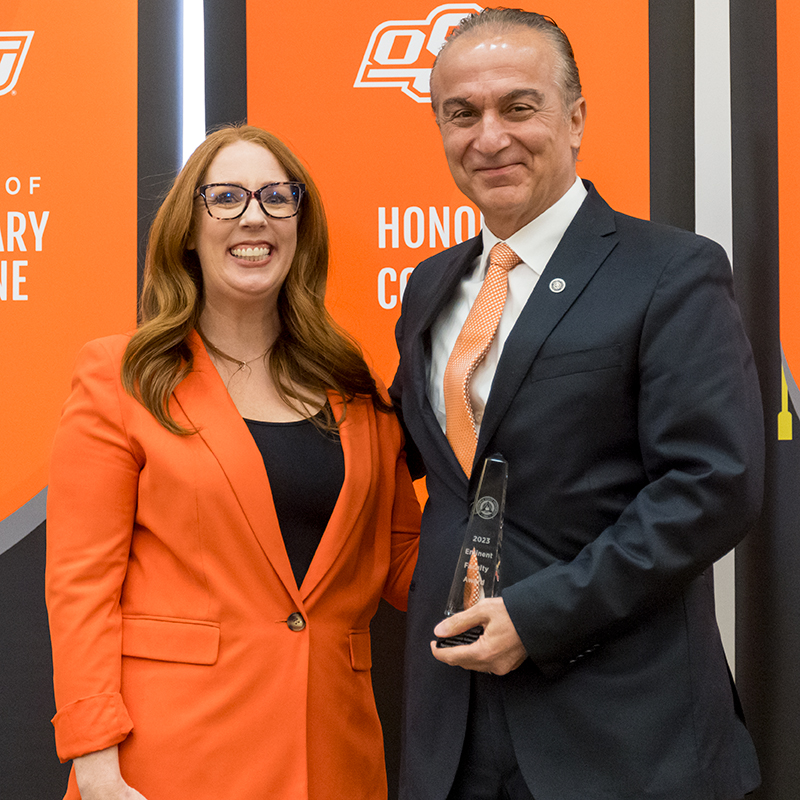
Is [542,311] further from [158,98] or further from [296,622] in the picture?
[158,98]

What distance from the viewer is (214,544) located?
1698mm

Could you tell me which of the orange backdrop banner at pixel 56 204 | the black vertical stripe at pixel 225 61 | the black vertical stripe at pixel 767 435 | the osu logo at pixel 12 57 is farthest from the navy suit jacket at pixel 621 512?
the osu logo at pixel 12 57

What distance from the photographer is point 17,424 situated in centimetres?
262

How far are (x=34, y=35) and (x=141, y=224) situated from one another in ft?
2.27

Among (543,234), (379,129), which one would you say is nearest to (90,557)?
(543,234)

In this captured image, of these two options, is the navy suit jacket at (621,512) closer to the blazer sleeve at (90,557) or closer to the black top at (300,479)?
the black top at (300,479)

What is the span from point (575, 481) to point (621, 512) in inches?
3.8

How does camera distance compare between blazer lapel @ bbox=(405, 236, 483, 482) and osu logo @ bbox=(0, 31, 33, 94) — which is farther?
osu logo @ bbox=(0, 31, 33, 94)

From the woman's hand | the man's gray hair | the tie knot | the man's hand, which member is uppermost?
the man's gray hair

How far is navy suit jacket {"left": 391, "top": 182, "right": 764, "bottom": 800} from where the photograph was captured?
1325 millimetres

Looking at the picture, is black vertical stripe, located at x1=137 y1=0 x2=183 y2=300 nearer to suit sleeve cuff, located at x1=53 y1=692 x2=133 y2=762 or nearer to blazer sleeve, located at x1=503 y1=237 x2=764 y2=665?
suit sleeve cuff, located at x1=53 y1=692 x2=133 y2=762

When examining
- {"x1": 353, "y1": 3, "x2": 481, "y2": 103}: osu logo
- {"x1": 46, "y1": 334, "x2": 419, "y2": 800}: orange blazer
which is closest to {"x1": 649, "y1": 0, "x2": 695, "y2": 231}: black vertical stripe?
{"x1": 353, "y1": 3, "x2": 481, "y2": 103}: osu logo

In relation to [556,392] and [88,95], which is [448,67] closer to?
[556,392]

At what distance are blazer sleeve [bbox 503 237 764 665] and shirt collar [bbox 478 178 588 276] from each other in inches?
10.5
